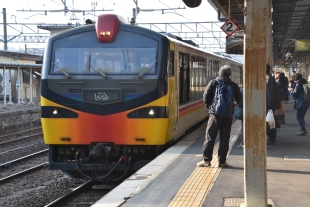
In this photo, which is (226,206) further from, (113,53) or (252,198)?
(113,53)

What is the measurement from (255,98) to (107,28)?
4.25 metres

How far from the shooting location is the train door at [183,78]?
10969mm

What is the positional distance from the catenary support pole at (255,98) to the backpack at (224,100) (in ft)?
8.42

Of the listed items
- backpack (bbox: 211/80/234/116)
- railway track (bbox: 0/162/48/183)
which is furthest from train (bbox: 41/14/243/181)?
railway track (bbox: 0/162/48/183)

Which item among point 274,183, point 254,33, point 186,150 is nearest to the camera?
point 254,33

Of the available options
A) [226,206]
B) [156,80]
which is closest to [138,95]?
[156,80]

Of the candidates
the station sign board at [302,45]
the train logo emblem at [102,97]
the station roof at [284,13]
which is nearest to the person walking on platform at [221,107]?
the train logo emblem at [102,97]

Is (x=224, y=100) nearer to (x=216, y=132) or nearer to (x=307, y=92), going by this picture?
(x=216, y=132)

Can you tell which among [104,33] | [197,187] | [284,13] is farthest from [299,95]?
[284,13]

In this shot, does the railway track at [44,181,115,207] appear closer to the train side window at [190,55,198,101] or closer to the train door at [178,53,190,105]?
the train door at [178,53,190,105]

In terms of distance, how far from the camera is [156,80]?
9070mm

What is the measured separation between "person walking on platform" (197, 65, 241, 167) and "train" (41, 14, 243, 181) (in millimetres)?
1043

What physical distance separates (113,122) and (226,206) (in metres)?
3.45

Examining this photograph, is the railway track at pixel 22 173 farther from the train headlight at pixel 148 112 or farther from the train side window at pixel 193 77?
the train side window at pixel 193 77
